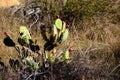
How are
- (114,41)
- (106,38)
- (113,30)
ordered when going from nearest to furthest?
(114,41)
(106,38)
(113,30)

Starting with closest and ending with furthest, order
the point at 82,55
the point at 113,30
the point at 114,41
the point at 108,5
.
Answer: the point at 82,55, the point at 114,41, the point at 113,30, the point at 108,5

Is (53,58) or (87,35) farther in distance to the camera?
(87,35)

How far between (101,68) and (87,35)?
2.01 m

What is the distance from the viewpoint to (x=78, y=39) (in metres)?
6.54

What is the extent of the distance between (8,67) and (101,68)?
4.15ft

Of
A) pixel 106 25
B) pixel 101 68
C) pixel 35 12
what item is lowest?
pixel 101 68

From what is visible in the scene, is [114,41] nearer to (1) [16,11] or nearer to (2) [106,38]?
(2) [106,38]

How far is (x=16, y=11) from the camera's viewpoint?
8.45 metres

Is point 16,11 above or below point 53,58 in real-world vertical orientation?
above

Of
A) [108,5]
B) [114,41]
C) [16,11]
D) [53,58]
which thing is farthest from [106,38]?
[16,11]

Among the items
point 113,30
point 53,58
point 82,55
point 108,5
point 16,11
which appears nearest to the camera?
point 53,58

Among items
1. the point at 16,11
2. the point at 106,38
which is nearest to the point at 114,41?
the point at 106,38

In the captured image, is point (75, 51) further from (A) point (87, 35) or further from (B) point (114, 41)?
(A) point (87, 35)

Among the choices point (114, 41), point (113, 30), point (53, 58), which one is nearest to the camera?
point (53, 58)
